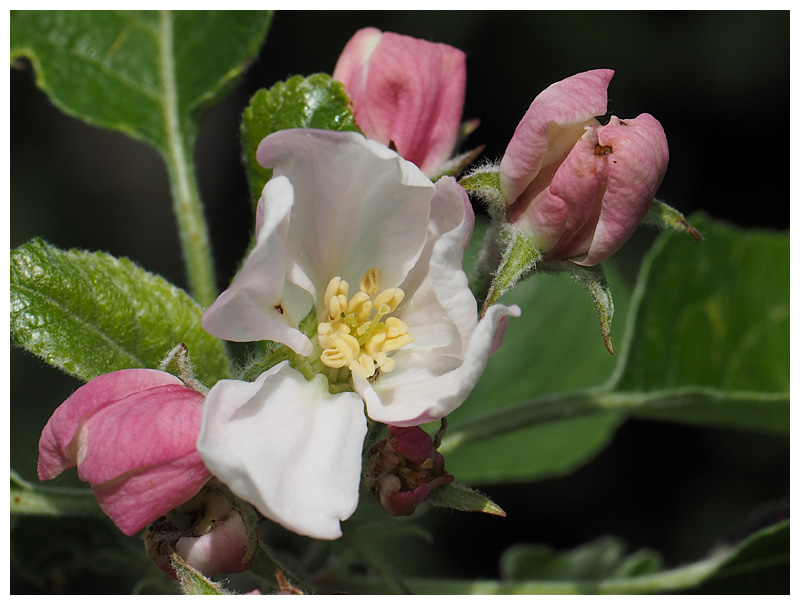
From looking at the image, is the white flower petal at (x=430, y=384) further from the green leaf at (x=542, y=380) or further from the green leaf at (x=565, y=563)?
the green leaf at (x=565, y=563)

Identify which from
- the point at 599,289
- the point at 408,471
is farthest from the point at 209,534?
the point at 599,289

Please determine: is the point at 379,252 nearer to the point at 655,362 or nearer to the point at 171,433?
the point at 171,433

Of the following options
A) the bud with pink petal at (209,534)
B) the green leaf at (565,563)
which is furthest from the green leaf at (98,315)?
the green leaf at (565,563)

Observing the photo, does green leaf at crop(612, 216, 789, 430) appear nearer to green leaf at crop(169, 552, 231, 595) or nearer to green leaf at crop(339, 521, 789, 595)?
green leaf at crop(339, 521, 789, 595)

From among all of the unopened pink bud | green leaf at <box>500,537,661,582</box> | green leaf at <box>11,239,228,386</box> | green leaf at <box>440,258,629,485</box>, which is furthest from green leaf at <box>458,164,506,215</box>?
green leaf at <box>500,537,661,582</box>

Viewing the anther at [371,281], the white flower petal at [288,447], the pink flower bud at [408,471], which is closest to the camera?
the white flower petal at [288,447]

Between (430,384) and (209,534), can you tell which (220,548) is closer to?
(209,534)
